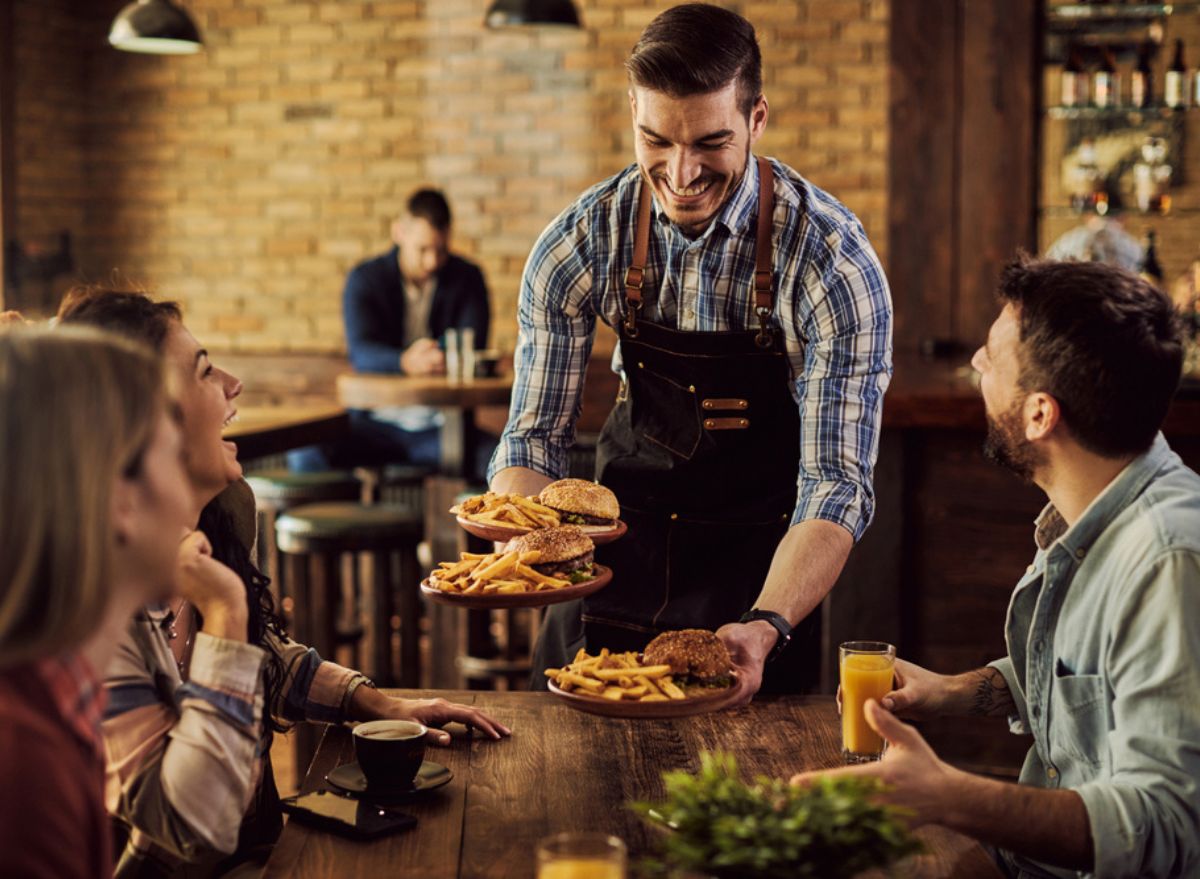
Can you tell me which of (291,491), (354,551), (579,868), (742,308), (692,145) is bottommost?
(354,551)

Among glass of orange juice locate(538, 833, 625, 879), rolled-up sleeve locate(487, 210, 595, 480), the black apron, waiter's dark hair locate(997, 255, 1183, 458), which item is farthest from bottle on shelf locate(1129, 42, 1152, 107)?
glass of orange juice locate(538, 833, 625, 879)


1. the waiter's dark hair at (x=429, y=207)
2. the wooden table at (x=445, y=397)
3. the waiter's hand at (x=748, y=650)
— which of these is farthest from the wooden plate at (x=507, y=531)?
the waiter's dark hair at (x=429, y=207)

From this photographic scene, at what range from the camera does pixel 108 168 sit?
796cm

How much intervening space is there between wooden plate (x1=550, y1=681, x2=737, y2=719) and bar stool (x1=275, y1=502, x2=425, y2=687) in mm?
2945

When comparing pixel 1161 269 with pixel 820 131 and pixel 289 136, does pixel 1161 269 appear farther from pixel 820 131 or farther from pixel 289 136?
pixel 289 136

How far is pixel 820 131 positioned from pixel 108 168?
3892 mm

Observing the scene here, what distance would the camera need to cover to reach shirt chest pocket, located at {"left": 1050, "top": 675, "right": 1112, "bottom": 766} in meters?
1.74

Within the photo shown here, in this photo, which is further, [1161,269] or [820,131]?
[820,131]

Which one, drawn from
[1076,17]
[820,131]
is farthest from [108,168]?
[1076,17]

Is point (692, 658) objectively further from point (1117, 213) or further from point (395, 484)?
point (1117, 213)

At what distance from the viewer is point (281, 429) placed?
4.53 metres

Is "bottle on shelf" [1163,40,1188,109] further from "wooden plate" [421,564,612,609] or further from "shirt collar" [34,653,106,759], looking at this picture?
"shirt collar" [34,653,106,759]

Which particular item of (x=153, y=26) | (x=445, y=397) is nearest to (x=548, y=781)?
(x=445, y=397)

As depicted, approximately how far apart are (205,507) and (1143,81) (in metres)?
4.84
